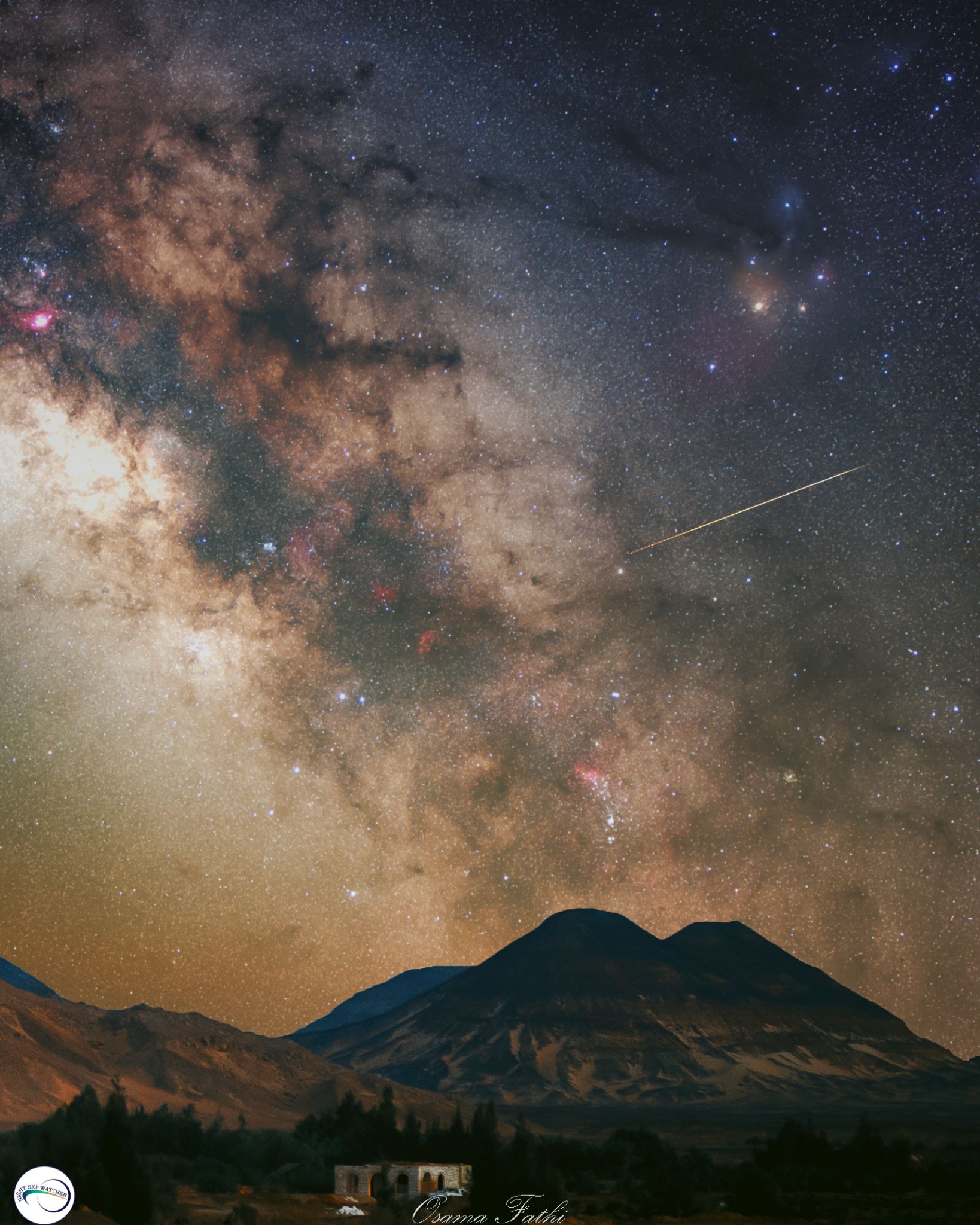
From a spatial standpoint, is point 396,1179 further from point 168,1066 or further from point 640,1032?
point 640,1032

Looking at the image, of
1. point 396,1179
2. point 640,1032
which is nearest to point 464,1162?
point 396,1179

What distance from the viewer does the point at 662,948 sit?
170 m

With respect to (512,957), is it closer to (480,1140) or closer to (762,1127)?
(762,1127)

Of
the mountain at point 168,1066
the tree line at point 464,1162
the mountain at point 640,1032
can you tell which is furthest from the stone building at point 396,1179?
the mountain at point 640,1032

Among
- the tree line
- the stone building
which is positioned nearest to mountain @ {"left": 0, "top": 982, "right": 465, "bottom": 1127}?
the tree line

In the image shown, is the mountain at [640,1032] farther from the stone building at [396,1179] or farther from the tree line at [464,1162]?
the stone building at [396,1179]

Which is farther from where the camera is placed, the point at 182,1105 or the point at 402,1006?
the point at 402,1006

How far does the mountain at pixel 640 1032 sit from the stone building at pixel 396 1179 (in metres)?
81.5

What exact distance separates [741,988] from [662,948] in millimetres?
14815

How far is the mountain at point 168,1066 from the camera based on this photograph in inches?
2648

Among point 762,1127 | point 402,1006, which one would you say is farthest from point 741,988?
point 762,1127

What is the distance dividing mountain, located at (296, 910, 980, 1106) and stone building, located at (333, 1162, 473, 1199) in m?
81.5

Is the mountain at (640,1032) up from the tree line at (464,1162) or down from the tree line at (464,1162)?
down

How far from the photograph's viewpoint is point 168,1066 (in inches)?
3027
